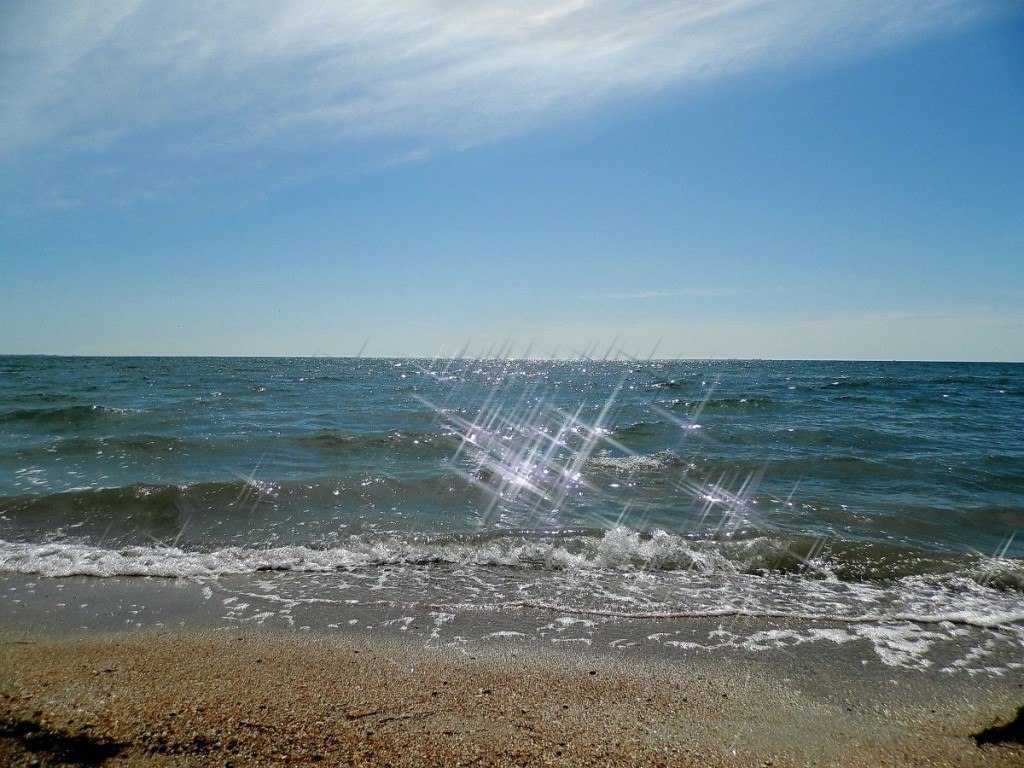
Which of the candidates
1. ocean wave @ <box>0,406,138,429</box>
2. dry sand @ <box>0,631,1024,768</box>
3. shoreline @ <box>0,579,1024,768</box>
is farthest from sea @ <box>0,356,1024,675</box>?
dry sand @ <box>0,631,1024,768</box>

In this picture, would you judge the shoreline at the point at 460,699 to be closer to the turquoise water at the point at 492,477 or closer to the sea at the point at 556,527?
the sea at the point at 556,527

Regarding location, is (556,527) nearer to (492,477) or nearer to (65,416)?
(492,477)

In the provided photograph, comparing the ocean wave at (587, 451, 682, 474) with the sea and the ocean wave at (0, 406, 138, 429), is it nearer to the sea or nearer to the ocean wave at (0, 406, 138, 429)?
the sea

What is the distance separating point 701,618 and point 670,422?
604 inches

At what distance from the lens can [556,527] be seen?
755cm

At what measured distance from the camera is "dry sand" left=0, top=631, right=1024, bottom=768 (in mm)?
2521

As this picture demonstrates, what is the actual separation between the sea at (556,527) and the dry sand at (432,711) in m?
0.57

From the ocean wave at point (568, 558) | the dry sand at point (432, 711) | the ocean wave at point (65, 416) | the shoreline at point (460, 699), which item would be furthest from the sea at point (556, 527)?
the dry sand at point (432, 711)

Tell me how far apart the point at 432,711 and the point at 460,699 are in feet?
0.68

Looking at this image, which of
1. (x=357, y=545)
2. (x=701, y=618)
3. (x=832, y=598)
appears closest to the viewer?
(x=701, y=618)

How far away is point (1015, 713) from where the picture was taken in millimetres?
3072

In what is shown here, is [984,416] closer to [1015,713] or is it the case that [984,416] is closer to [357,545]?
[1015,713]

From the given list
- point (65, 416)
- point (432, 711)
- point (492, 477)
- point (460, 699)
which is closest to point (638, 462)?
point (492, 477)

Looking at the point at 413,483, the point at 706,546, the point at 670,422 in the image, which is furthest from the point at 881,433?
the point at 413,483
